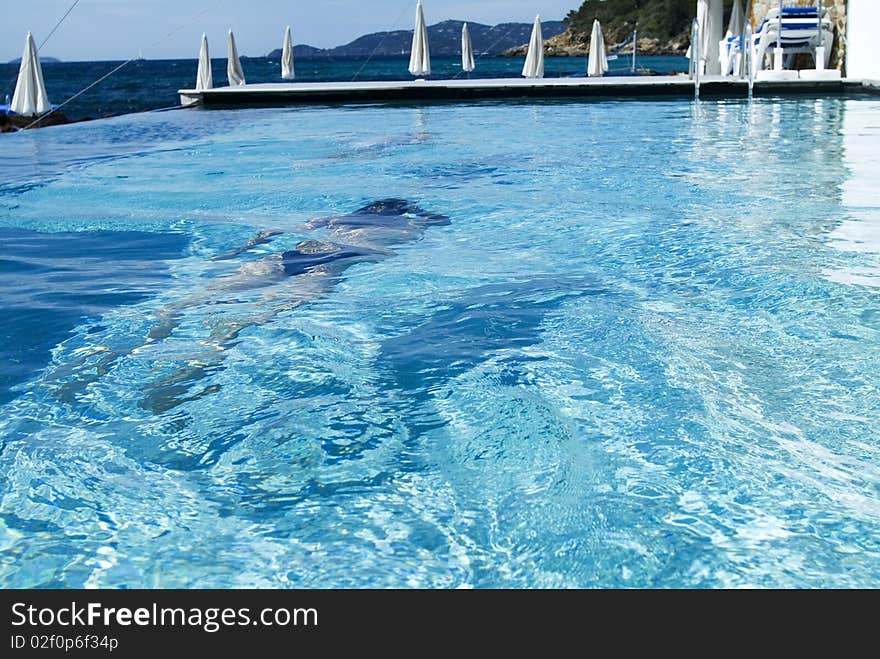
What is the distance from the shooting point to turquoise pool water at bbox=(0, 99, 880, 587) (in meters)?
2.58

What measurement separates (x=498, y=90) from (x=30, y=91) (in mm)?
9749

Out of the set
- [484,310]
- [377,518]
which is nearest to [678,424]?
[377,518]

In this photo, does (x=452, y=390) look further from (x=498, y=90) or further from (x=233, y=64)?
(x=233, y=64)

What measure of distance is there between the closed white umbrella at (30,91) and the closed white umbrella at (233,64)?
24.6ft

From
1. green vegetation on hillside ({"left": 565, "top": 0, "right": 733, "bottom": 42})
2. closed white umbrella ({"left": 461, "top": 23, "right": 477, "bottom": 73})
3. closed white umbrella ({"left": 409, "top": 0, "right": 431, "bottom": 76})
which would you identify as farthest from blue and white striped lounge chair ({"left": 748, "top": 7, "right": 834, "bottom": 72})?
green vegetation on hillside ({"left": 565, "top": 0, "right": 733, "bottom": 42})

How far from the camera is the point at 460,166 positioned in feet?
33.4

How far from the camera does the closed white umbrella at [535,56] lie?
68.4ft

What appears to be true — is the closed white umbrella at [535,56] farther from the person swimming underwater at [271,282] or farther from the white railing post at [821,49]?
the person swimming underwater at [271,282]

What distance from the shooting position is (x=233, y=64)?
23094 mm

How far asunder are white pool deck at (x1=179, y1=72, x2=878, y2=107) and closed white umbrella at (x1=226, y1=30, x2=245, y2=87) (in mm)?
1064

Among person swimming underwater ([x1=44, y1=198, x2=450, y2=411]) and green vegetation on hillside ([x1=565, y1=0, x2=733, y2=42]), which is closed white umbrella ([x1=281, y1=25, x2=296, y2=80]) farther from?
green vegetation on hillside ([x1=565, y1=0, x2=733, y2=42])

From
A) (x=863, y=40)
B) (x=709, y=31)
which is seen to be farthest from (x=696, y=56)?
(x=709, y=31)
